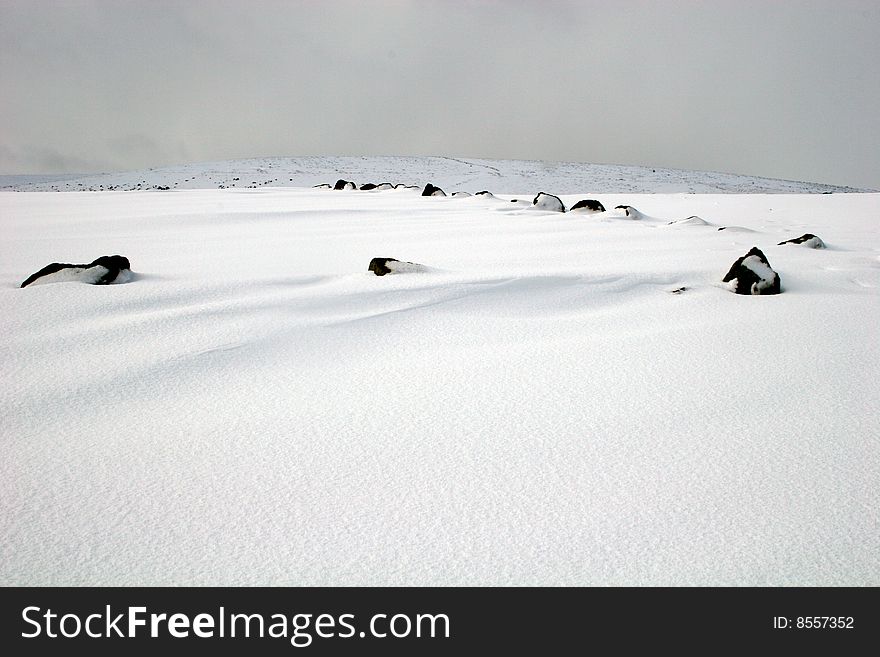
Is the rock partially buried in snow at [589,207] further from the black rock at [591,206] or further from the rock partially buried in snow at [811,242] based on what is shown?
the rock partially buried in snow at [811,242]

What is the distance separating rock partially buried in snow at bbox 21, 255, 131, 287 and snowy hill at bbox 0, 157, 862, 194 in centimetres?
1661

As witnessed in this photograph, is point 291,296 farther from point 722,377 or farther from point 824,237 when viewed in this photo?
point 824,237

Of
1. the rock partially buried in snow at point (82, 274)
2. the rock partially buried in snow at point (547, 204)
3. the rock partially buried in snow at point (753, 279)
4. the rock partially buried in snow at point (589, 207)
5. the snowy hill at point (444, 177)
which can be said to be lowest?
the rock partially buried in snow at point (753, 279)

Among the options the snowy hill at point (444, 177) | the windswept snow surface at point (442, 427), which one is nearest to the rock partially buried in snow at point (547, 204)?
the windswept snow surface at point (442, 427)

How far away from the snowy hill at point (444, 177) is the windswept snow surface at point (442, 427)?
1682 cm

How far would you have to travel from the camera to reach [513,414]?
5.13ft

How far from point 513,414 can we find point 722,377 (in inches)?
26.7

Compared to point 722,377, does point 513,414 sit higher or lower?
lower

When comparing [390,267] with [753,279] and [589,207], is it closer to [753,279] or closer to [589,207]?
[753,279]

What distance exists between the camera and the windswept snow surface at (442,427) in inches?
41.1

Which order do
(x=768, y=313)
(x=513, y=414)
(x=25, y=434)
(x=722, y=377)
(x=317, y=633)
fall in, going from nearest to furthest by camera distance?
(x=317, y=633)
(x=25, y=434)
(x=513, y=414)
(x=722, y=377)
(x=768, y=313)

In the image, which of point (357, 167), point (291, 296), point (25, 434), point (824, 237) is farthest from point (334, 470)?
point (357, 167)

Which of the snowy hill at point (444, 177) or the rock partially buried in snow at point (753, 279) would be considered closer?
the rock partially buried in snow at point (753, 279)

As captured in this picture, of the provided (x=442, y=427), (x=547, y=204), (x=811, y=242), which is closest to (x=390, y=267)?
(x=442, y=427)
